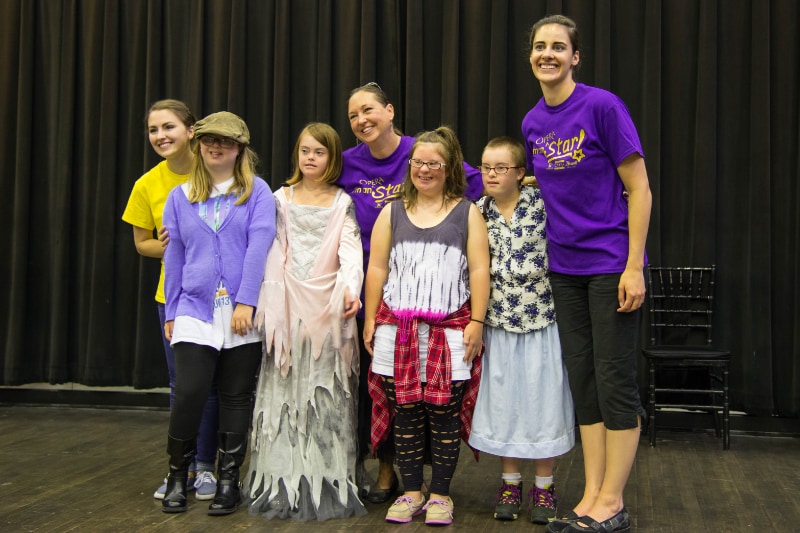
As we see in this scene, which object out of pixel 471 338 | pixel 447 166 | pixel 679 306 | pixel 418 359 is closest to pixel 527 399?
pixel 471 338

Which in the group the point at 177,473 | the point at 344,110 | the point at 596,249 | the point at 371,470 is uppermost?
the point at 344,110

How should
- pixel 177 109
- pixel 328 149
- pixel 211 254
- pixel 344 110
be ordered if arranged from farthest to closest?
pixel 344 110 → pixel 177 109 → pixel 328 149 → pixel 211 254

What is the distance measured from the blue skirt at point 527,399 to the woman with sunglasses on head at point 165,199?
100cm

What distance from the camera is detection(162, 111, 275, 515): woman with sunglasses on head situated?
2.85 meters

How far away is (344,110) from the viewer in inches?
184

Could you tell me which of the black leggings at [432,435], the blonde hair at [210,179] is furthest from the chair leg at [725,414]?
the blonde hair at [210,179]

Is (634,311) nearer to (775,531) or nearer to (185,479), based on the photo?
(775,531)

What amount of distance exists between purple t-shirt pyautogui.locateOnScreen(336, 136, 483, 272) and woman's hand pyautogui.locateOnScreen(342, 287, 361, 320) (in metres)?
0.23

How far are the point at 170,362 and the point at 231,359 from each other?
15.1 inches

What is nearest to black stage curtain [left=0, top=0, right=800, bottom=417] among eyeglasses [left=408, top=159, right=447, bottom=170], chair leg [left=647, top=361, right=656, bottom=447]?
chair leg [left=647, top=361, right=656, bottom=447]

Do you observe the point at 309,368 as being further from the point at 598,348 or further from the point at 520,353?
the point at 598,348

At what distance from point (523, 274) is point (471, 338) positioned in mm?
271

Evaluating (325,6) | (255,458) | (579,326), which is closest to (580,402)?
(579,326)

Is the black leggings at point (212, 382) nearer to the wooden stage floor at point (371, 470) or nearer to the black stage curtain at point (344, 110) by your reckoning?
the wooden stage floor at point (371, 470)
